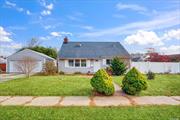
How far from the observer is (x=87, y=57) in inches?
1184

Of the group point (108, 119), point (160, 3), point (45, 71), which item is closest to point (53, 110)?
point (108, 119)

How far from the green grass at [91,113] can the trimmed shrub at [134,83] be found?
2777 millimetres

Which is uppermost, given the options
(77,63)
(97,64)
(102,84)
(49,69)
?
(77,63)

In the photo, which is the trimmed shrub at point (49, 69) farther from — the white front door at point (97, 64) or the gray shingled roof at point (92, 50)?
the white front door at point (97, 64)

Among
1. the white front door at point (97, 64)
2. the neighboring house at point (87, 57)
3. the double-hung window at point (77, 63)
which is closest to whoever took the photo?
the neighboring house at point (87, 57)

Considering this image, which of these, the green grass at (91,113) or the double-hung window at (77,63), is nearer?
the green grass at (91,113)

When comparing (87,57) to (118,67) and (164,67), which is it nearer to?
(118,67)

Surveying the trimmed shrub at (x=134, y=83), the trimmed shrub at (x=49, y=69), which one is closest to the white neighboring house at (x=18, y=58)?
the trimmed shrub at (x=49, y=69)

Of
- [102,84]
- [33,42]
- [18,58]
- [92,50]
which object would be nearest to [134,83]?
[102,84]

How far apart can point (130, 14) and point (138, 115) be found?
1476 cm

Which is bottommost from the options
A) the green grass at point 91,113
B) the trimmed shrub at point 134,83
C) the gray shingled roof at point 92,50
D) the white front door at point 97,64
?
the green grass at point 91,113

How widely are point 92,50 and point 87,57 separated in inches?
86.8

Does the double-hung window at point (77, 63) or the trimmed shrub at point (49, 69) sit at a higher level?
the double-hung window at point (77, 63)

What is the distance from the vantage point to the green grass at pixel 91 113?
6449 mm
